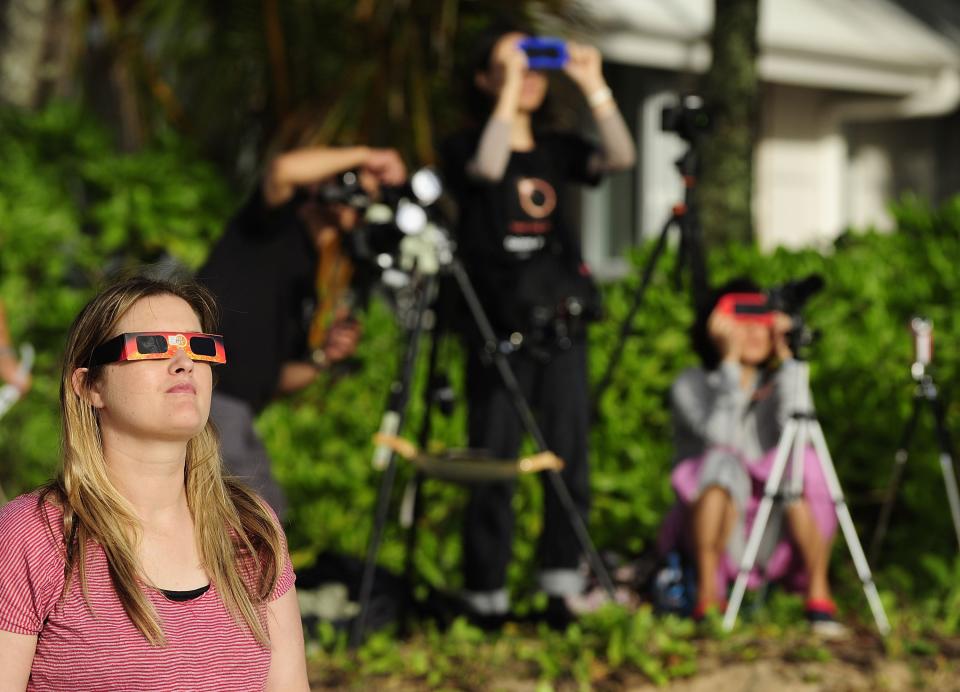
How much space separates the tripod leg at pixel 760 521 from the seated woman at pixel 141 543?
312 centimetres

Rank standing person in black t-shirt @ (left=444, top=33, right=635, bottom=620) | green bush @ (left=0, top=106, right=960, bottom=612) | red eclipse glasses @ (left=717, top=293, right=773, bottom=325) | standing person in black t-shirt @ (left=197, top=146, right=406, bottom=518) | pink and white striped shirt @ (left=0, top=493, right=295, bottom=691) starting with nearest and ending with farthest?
pink and white striped shirt @ (left=0, top=493, right=295, bottom=691) < standing person in black t-shirt @ (left=197, top=146, right=406, bottom=518) < standing person in black t-shirt @ (left=444, top=33, right=635, bottom=620) < red eclipse glasses @ (left=717, top=293, right=773, bottom=325) < green bush @ (left=0, top=106, right=960, bottom=612)

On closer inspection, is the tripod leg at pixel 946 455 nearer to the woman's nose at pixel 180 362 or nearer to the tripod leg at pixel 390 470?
the tripod leg at pixel 390 470

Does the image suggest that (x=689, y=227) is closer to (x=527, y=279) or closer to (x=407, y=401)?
(x=527, y=279)

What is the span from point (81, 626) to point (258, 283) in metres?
2.78

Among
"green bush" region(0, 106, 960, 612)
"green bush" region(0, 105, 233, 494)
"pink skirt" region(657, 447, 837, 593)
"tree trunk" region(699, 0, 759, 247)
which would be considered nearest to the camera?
"pink skirt" region(657, 447, 837, 593)

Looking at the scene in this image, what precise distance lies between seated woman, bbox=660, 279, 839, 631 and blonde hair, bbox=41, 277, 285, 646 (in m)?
3.22

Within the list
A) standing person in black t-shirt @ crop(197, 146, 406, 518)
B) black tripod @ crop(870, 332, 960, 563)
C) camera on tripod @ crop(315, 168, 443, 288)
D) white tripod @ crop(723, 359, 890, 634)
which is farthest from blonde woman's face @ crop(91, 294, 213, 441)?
black tripod @ crop(870, 332, 960, 563)

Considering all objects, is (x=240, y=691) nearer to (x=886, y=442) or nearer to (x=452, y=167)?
(x=452, y=167)

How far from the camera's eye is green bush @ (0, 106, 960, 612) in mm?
6219

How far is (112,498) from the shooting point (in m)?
2.28

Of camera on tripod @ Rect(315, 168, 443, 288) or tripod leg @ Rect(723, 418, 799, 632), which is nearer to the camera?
camera on tripod @ Rect(315, 168, 443, 288)

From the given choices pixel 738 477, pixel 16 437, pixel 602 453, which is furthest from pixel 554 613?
pixel 16 437

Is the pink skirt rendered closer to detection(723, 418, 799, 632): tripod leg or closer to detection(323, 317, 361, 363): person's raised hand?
detection(723, 418, 799, 632): tripod leg

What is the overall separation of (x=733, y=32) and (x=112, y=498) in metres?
6.09
